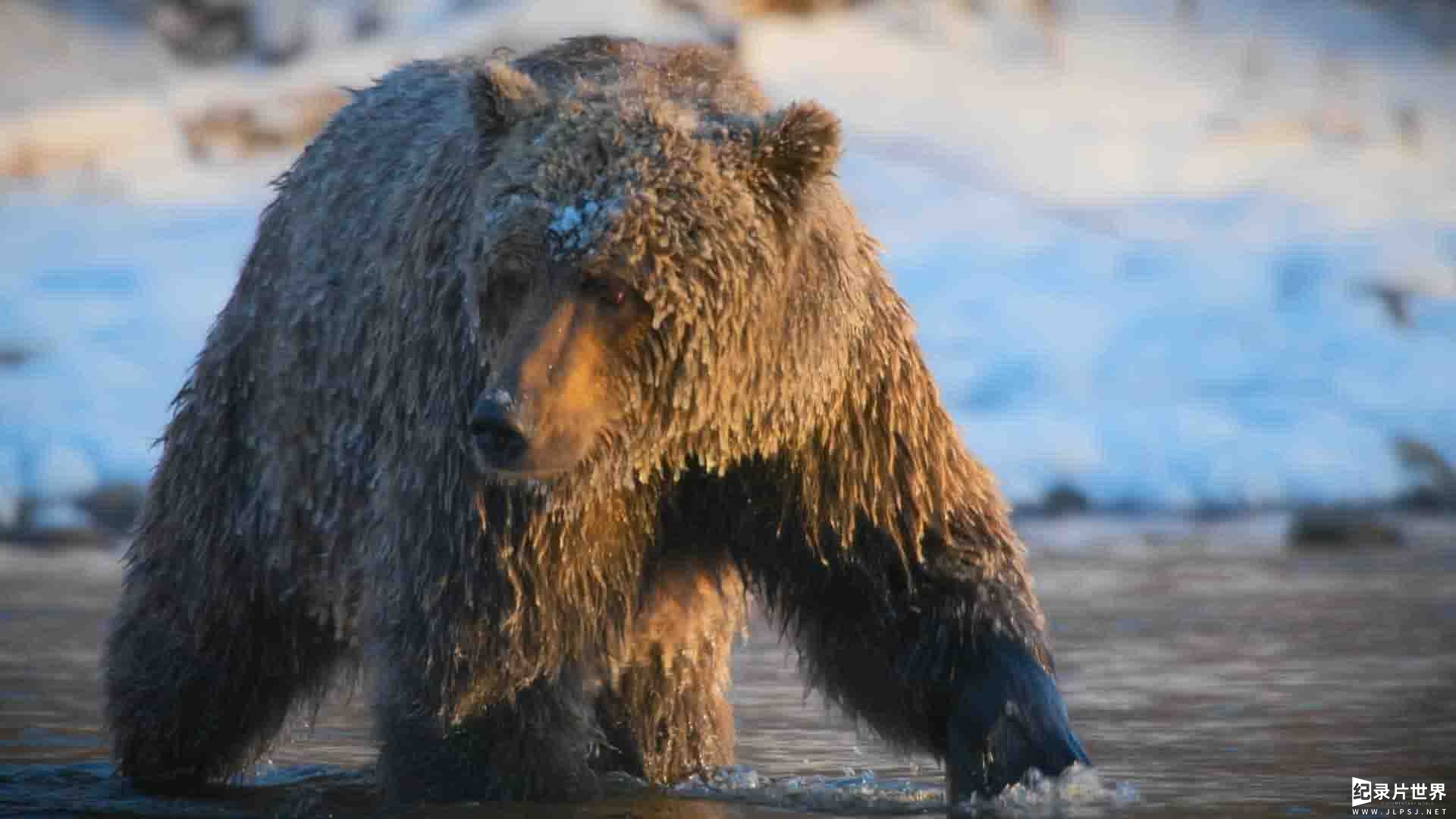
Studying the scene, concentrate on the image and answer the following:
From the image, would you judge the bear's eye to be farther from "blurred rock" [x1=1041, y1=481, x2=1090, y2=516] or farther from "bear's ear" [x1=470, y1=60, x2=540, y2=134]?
"blurred rock" [x1=1041, y1=481, x2=1090, y2=516]

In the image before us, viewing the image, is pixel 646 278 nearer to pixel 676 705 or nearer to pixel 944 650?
pixel 944 650

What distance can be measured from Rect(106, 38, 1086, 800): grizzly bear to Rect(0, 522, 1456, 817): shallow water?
0.22m

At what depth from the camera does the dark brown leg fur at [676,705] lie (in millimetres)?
5250

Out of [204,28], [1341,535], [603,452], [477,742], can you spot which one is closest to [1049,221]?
[1341,535]

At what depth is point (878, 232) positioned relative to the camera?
18.7 metres

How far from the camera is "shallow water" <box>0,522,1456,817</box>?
199 inches

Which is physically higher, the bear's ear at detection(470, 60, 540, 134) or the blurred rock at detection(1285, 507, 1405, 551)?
the blurred rock at detection(1285, 507, 1405, 551)

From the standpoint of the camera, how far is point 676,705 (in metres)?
5.36

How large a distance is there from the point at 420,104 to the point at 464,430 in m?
1.23

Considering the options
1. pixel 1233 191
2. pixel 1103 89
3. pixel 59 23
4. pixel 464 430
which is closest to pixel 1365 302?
pixel 1233 191

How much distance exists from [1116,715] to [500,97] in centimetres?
302

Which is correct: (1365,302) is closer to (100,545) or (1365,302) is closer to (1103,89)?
(1103,89)

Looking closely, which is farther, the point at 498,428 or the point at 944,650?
the point at 944,650

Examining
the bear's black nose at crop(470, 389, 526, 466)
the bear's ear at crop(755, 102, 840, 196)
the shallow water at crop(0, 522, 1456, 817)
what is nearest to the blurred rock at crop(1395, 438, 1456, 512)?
the shallow water at crop(0, 522, 1456, 817)
